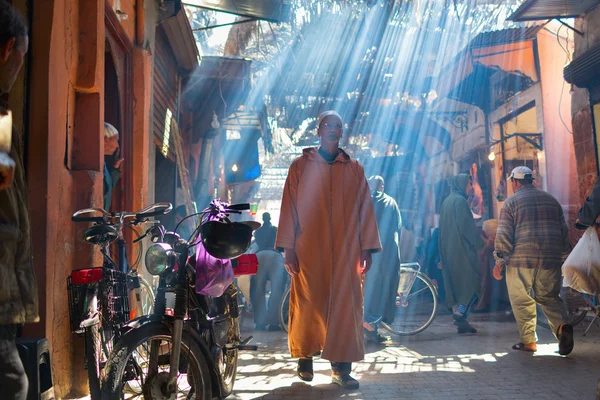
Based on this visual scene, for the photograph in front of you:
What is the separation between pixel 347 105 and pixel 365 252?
34.0 ft

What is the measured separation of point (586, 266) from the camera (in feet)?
19.6

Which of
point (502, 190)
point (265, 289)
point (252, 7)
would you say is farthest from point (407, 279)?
point (502, 190)

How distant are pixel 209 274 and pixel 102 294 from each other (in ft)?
2.20

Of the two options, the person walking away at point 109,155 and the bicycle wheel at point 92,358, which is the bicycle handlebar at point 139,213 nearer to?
the bicycle wheel at point 92,358

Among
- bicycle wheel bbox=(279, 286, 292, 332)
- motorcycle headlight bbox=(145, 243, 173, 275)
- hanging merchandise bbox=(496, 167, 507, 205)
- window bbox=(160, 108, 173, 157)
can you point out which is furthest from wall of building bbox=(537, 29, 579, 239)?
motorcycle headlight bbox=(145, 243, 173, 275)

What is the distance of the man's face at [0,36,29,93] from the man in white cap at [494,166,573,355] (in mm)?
5381

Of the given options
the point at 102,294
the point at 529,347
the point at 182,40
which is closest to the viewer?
the point at 102,294

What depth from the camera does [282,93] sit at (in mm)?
14180

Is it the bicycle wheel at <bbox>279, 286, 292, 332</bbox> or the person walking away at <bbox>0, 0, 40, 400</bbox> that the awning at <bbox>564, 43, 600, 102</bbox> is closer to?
the bicycle wheel at <bbox>279, 286, 292, 332</bbox>

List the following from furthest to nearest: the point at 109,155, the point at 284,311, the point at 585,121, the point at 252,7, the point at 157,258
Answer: the point at 585,121
the point at 252,7
the point at 284,311
the point at 109,155
the point at 157,258

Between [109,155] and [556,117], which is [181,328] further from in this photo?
[556,117]

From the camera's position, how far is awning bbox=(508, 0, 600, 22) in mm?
7879

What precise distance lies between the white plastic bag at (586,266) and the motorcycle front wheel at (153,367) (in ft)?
13.8

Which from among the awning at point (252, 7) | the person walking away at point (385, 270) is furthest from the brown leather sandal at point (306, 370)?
the awning at point (252, 7)
